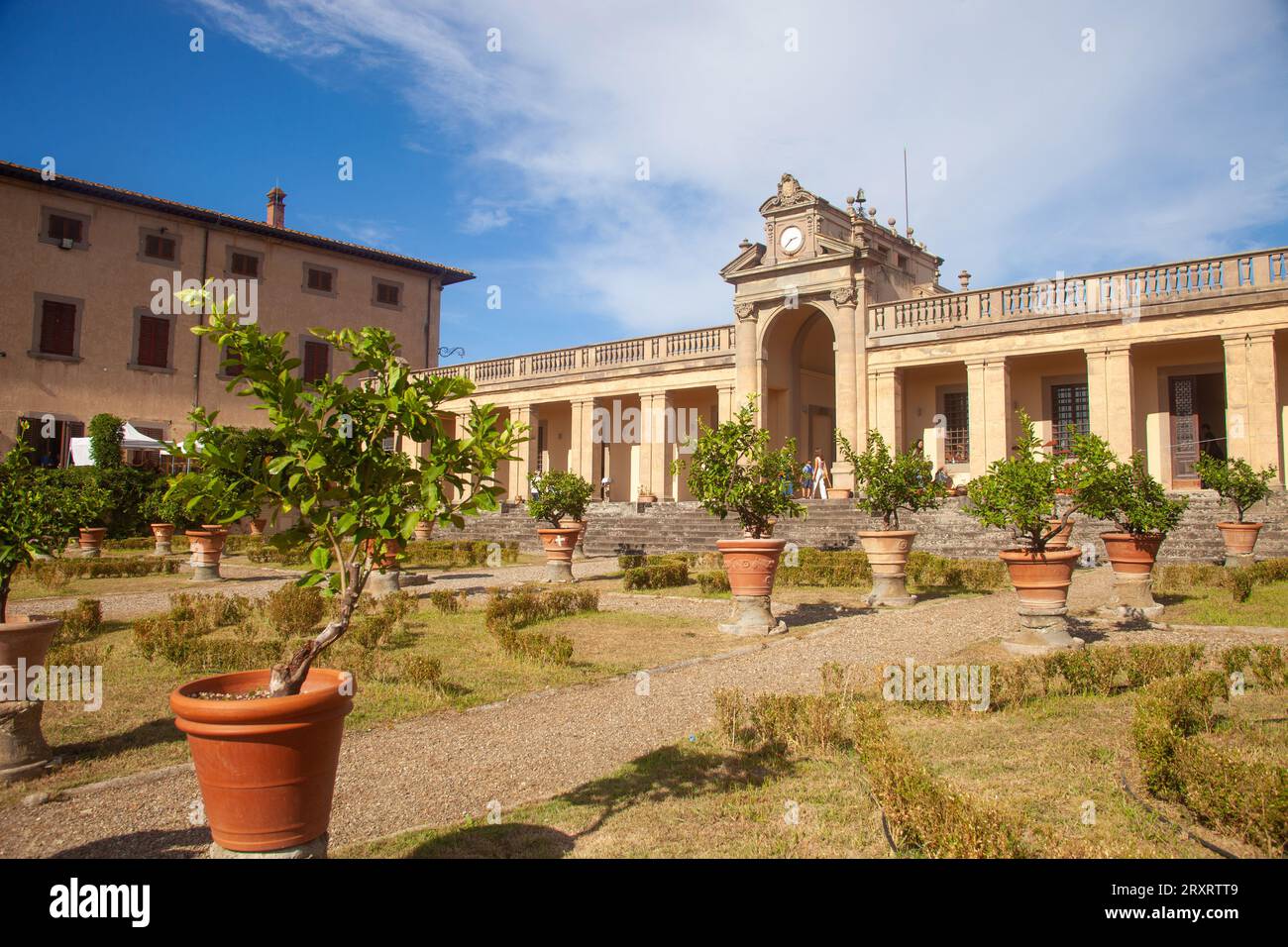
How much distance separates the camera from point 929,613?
38.0 ft

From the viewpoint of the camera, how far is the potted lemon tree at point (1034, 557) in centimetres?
863

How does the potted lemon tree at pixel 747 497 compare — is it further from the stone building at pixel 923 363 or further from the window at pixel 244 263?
Answer: the window at pixel 244 263

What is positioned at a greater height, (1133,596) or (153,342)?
(153,342)

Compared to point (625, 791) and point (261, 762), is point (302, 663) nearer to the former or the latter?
point (261, 762)

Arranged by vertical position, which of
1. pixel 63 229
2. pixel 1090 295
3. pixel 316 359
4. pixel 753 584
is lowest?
pixel 753 584

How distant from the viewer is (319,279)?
3622cm

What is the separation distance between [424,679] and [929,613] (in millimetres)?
7187

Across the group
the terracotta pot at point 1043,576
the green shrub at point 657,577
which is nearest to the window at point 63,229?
the green shrub at point 657,577

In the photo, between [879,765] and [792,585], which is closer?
[879,765]

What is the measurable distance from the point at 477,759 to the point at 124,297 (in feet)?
106

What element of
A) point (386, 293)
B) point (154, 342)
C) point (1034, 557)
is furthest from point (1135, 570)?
point (386, 293)

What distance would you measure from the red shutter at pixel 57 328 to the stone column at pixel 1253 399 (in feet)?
117
